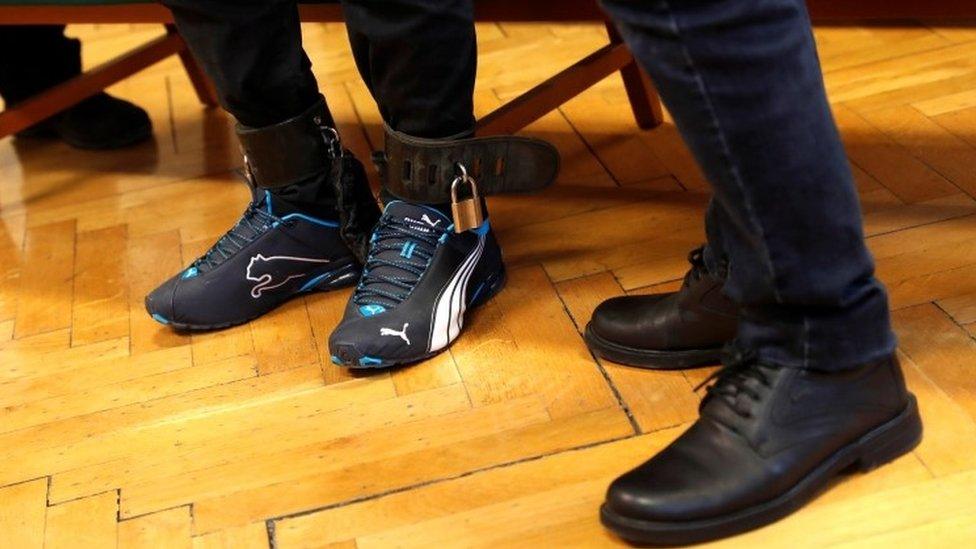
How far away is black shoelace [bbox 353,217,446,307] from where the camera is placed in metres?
1.13

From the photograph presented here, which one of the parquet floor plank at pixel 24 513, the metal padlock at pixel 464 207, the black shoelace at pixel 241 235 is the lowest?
the parquet floor plank at pixel 24 513

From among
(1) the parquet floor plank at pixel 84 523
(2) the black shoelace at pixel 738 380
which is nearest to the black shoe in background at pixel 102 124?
(1) the parquet floor plank at pixel 84 523

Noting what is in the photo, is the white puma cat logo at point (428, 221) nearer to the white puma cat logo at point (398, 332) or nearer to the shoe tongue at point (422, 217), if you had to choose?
the shoe tongue at point (422, 217)

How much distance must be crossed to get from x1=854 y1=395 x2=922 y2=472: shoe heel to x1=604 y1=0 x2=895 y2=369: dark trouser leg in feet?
0.23

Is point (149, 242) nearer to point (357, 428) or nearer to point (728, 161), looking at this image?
point (357, 428)

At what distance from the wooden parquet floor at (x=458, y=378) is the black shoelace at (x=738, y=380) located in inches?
3.4

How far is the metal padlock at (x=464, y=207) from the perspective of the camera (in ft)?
3.74

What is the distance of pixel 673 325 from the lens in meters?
1.03

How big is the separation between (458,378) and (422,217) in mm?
166

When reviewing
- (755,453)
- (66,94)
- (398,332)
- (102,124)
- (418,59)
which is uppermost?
(418,59)

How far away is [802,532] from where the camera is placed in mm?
831

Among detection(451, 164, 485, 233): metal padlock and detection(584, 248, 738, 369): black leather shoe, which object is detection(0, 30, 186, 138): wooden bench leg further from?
detection(584, 248, 738, 369): black leather shoe

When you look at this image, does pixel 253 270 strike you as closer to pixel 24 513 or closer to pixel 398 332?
pixel 398 332

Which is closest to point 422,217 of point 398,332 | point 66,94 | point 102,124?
point 398,332
